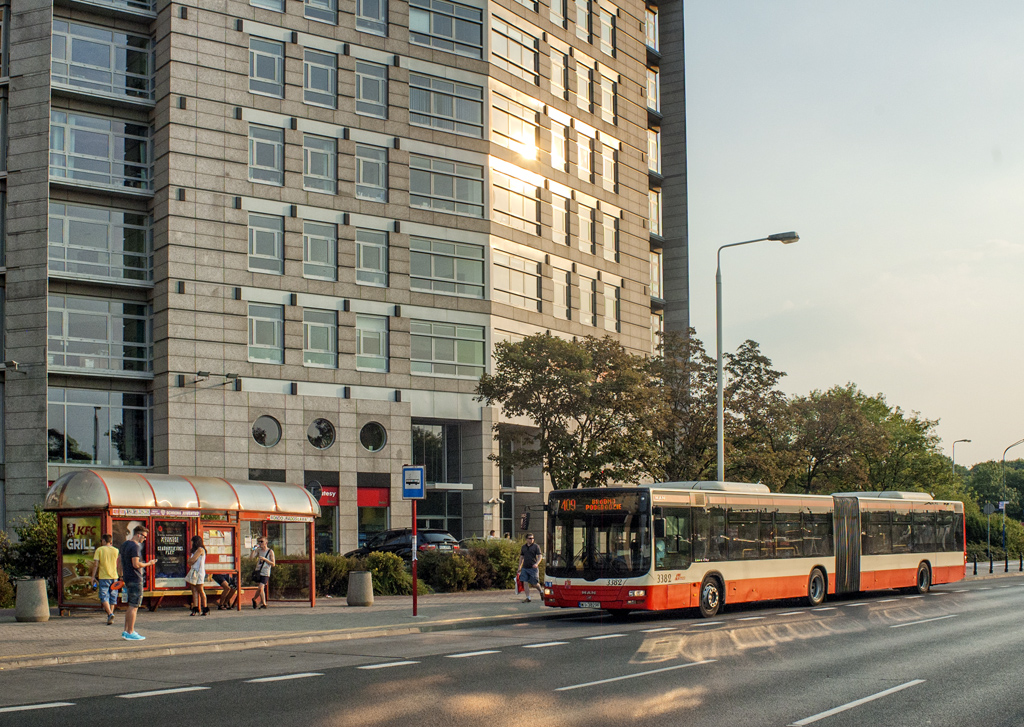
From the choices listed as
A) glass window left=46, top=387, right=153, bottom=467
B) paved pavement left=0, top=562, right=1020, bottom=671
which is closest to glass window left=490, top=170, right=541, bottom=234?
glass window left=46, top=387, right=153, bottom=467

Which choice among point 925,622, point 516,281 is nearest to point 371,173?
point 516,281

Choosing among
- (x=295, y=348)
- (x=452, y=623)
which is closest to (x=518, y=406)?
(x=295, y=348)

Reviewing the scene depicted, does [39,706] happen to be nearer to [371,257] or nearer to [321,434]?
[321,434]

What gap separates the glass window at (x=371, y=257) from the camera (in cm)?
4375

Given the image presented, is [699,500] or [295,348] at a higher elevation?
[295,348]

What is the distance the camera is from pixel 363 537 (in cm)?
4319

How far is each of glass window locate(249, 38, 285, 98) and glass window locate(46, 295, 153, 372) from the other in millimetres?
9457

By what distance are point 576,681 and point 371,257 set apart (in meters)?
32.7

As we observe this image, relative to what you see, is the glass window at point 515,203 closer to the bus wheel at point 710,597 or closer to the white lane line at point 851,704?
the bus wheel at point 710,597

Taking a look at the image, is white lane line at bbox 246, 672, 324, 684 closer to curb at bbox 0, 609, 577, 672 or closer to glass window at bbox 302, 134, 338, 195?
curb at bbox 0, 609, 577, 672

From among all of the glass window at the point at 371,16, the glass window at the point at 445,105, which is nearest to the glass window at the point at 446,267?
the glass window at the point at 445,105

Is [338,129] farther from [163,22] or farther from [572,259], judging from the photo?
[572,259]

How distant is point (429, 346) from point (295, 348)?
6.00 meters

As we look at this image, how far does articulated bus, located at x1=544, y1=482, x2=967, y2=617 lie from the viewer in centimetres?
2202
